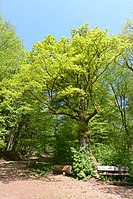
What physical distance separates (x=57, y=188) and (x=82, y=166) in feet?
7.34

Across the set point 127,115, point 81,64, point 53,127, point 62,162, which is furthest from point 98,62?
point 127,115

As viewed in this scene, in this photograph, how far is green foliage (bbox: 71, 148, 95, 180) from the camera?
34.8 ft

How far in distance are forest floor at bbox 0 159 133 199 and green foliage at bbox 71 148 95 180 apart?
0.35 meters

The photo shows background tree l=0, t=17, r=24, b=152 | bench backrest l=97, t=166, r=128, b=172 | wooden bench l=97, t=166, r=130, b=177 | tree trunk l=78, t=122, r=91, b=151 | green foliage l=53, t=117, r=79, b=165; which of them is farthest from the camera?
background tree l=0, t=17, r=24, b=152

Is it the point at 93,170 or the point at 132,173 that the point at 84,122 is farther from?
the point at 132,173

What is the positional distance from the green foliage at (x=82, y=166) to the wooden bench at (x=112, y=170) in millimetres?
383

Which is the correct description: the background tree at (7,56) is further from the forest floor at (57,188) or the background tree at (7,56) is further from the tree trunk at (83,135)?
the forest floor at (57,188)

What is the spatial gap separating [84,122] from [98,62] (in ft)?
10.4

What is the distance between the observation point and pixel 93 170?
10.8 metres

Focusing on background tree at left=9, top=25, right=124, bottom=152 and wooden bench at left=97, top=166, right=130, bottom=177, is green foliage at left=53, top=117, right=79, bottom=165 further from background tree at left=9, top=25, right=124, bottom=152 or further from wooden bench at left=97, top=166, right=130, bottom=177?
wooden bench at left=97, top=166, right=130, bottom=177

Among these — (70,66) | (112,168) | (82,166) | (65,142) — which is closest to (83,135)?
(82,166)

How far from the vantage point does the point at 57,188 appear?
8852 millimetres

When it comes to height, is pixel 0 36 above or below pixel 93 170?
above

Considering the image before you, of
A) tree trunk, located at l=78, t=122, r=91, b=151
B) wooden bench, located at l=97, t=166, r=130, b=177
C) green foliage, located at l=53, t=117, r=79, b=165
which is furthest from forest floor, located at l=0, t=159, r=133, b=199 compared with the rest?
green foliage, located at l=53, t=117, r=79, b=165
